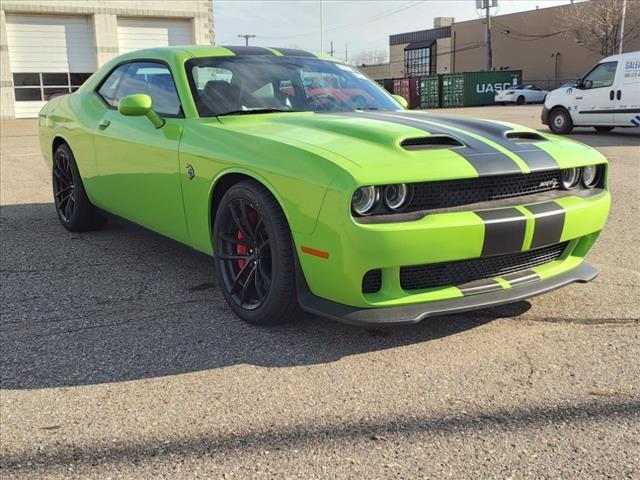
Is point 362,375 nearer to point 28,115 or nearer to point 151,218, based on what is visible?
point 151,218

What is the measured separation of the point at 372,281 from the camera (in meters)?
2.86

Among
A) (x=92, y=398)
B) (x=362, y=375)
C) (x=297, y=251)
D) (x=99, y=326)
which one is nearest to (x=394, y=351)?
(x=362, y=375)

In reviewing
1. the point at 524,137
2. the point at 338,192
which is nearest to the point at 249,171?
the point at 338,192

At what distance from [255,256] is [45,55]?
28698mm

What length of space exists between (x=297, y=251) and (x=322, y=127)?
2.52 feet

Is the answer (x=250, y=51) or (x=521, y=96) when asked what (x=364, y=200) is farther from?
(x=521, y=96)

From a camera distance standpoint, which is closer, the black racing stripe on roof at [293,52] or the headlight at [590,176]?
the headlight at [590,176]

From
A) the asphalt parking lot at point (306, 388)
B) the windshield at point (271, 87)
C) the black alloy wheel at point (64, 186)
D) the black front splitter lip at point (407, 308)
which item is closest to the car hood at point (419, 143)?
the windshield at point (271, 87)

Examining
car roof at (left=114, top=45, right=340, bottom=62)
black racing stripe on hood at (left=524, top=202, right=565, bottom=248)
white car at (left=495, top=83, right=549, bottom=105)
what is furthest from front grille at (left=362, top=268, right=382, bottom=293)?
white car at (left=495, top=83, right=549, bottom=105)

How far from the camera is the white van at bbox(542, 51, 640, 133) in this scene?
1322cm

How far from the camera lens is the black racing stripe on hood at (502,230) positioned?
2.88 meters

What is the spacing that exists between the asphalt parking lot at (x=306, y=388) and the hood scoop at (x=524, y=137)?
930 millimetres

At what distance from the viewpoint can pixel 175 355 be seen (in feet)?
10.0

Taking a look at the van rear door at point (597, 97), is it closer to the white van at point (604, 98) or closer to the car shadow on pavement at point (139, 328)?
the white van at point (604, 98)
